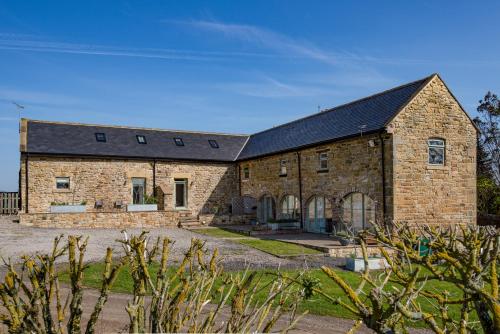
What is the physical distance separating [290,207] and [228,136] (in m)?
10.7

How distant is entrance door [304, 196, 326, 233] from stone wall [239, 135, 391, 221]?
1.24 ft

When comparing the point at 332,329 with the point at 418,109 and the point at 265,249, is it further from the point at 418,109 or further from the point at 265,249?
the point at 418,109

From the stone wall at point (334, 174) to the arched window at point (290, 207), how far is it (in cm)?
35

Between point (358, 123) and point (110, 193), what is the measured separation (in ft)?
51.1

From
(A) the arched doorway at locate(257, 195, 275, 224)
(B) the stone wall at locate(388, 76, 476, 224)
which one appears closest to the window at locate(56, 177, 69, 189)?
(A) the arched doorway at locate(257, 195, 275, 224)

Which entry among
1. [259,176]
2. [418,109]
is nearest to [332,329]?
[418,109]

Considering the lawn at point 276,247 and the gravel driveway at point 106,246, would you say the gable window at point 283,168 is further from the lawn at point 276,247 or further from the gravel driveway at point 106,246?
the gravel driveway at point 106,246

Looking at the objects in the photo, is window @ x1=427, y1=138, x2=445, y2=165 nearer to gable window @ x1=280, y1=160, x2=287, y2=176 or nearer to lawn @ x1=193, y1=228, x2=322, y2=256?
lawn @ x1=193, y1=228, x2=322, y2=256

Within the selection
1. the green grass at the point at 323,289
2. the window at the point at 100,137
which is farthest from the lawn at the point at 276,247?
the window at the point at 100,137

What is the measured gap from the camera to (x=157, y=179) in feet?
87.7

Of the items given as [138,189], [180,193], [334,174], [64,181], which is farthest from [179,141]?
[334,174]

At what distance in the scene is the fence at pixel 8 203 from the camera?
26.4 meters

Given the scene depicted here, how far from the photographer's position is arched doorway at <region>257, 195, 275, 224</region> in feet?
81.9

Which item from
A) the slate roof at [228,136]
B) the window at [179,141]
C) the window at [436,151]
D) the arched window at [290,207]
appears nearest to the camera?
the window at [436,151]
